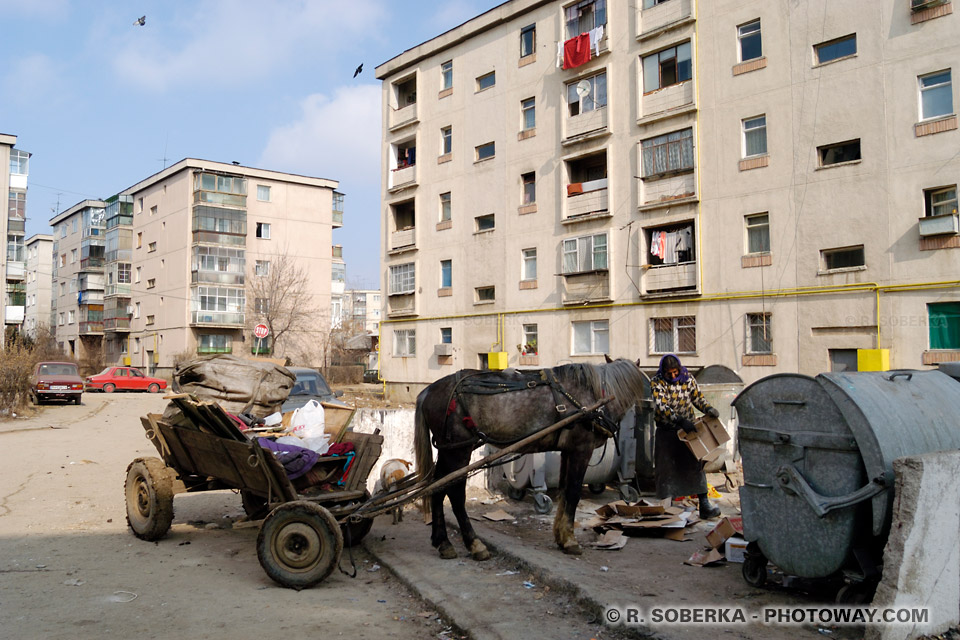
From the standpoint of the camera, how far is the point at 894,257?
18.5 meters

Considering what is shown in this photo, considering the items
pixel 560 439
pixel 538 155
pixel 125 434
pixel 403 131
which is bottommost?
pixel 125 434

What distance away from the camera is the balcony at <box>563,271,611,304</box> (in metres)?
25.0

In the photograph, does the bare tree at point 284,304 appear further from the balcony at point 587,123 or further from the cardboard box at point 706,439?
the cardboard box at point 706,439

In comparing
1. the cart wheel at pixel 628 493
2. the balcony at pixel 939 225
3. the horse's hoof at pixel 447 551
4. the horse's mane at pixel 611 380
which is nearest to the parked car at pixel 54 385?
the cart wheel at pixel 628 493

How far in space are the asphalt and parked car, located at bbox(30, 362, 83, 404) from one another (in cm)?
2524

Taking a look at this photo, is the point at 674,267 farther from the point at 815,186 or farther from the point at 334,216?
the point at 334,216

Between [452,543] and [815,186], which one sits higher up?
[815,186]

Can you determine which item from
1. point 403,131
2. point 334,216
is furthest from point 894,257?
point 334,216

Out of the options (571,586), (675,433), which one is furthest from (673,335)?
(571,586)

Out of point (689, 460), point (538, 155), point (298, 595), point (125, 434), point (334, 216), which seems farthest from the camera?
point (334, 216)

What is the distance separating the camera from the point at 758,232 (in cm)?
2144

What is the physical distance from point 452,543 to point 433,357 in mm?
24618

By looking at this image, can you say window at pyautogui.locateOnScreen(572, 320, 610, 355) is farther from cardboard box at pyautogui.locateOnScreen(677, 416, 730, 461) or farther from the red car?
the red car

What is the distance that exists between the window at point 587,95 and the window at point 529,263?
555 centimetres
